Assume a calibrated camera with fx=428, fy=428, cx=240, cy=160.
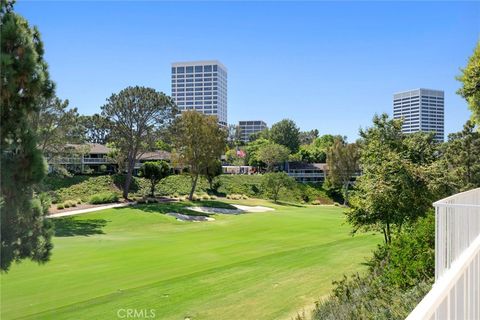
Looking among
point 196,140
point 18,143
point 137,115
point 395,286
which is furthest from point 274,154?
point 18,143

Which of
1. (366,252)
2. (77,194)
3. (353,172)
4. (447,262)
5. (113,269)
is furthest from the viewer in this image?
(353,172)

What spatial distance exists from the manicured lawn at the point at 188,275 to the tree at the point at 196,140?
71.9 ft

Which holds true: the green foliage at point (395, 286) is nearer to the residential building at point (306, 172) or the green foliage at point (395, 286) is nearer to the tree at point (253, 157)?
the residential building at point (306, 172)

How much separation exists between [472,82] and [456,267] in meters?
13.8

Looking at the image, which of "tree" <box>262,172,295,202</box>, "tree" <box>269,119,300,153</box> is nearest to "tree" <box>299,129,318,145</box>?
"tree" <box>269,119,300,153</box>

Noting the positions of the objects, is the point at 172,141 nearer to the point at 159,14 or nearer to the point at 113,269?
the point at 159,14

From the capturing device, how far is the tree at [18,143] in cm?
893

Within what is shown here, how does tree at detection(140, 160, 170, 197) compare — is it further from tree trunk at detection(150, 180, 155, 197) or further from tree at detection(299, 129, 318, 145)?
tree at detection(299, 129, 318, 145)

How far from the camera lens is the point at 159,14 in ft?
61.0

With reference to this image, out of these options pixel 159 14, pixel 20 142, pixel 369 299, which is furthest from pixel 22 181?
pixel 159 14

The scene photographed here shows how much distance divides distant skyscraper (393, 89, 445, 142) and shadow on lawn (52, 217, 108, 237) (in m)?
117

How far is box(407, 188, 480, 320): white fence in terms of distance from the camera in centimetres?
214

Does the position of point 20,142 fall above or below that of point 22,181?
above

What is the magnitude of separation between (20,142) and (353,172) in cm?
5964
